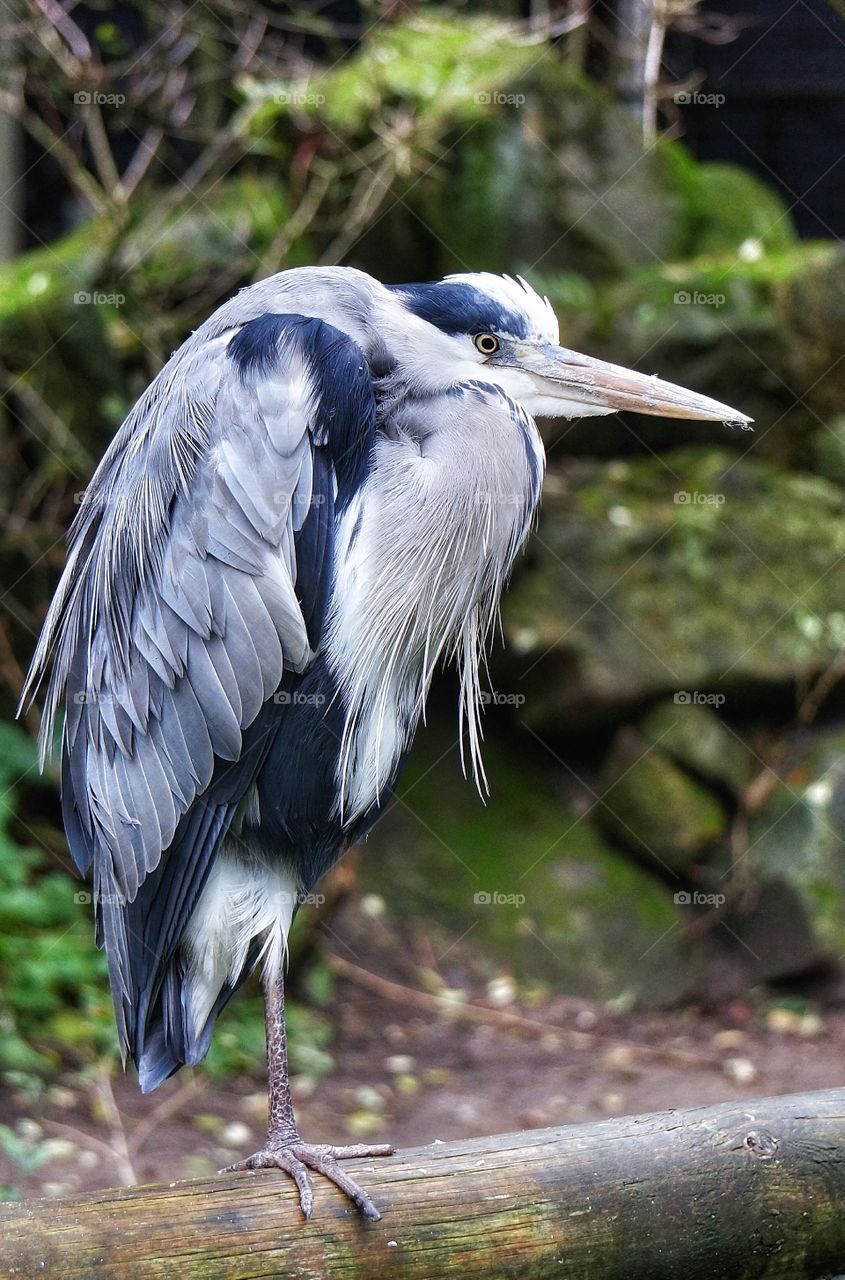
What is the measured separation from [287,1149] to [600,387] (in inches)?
52.8

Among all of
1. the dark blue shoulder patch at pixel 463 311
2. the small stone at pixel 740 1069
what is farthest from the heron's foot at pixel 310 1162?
the small stone at pixel 740 1069

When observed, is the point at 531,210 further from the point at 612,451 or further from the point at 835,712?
the point at 835,712

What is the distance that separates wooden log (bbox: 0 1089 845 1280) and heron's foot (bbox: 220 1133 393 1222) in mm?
16

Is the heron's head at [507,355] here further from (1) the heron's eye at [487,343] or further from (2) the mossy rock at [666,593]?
(2) the mossy rock at [666,593]

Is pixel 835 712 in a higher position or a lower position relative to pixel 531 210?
lower

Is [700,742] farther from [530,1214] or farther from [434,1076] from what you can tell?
[530,1214]

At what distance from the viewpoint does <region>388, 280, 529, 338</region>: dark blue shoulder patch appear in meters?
2.34

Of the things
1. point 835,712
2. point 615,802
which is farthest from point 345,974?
point 835,712

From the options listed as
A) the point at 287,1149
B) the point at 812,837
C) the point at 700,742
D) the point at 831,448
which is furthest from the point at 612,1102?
the point at 831,448

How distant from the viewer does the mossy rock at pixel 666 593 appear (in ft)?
17.7

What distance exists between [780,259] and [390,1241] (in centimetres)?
500

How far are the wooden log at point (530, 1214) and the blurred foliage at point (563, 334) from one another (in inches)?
110

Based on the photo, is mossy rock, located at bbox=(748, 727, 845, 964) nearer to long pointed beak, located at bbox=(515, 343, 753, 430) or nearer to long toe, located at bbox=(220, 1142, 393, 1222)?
long pointed beak, located at bbox=(515, 343, 753, 430)

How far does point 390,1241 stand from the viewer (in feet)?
5.97
